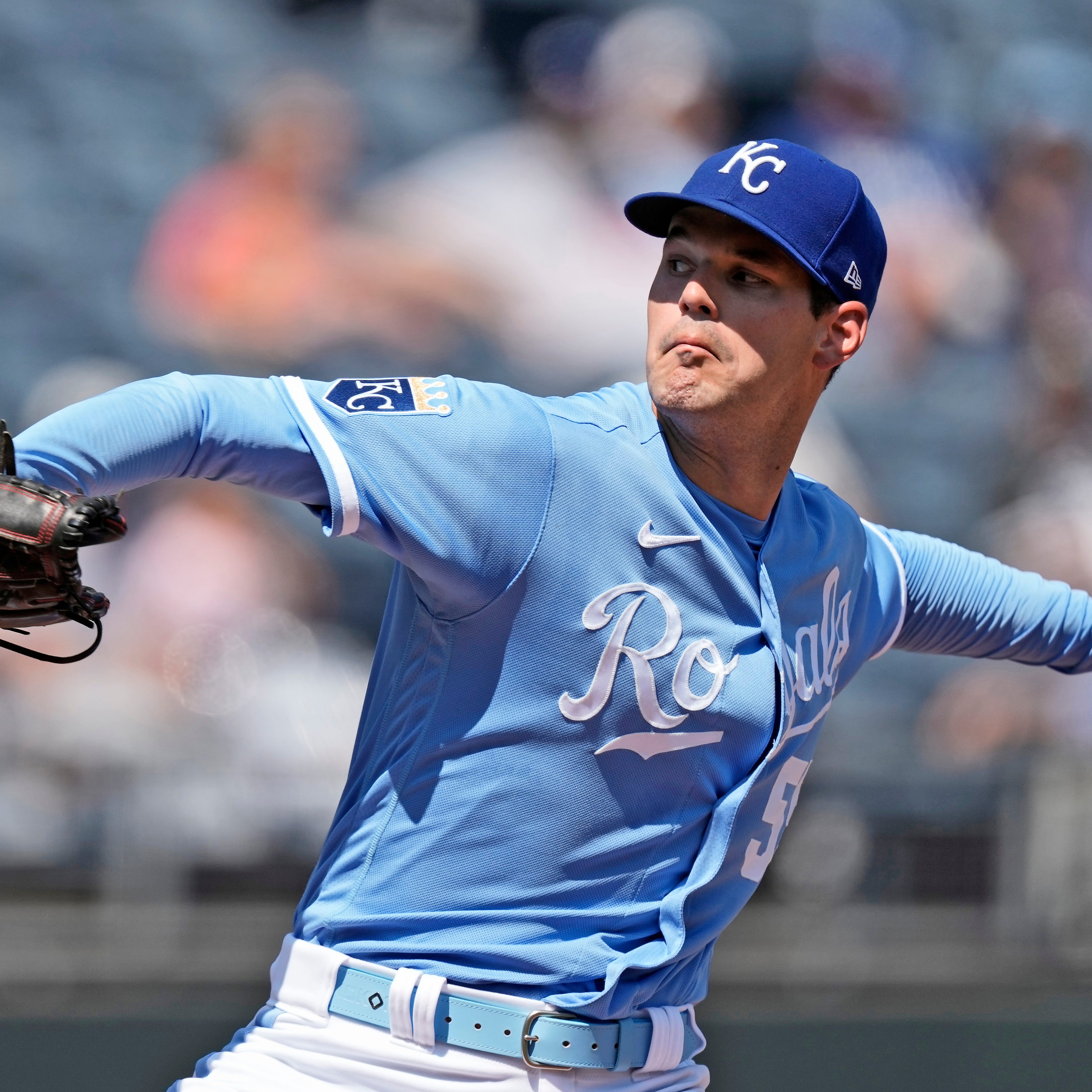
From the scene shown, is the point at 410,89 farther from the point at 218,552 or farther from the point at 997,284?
the point at 997,284

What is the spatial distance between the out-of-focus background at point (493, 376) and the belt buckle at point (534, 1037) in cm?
228

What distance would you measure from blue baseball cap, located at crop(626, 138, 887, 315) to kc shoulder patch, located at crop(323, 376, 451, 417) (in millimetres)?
439

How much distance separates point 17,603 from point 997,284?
457 cm

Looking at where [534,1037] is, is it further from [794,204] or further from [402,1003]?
[794,204]

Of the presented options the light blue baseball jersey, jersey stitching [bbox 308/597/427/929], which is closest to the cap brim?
the light blue baseball jersey

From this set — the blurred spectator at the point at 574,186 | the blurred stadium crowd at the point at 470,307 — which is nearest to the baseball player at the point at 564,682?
the blurred stadium crowd at the point at 470,307

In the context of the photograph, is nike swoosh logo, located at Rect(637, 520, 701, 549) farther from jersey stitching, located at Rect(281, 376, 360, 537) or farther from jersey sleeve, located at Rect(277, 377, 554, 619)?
jersey stitching, located at Rect(281, 376, 360, 537)

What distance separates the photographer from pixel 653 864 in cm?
177

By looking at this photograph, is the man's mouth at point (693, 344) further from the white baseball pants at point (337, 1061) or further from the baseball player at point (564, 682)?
the white baseball pants at point (337, 1061)

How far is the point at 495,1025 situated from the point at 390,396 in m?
0.75

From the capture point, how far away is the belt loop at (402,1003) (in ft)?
5.45

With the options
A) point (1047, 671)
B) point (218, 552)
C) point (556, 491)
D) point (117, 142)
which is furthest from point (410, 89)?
point (556, 491)

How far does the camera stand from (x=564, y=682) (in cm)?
169

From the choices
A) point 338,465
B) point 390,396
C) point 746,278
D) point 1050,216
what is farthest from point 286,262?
point 338,465
